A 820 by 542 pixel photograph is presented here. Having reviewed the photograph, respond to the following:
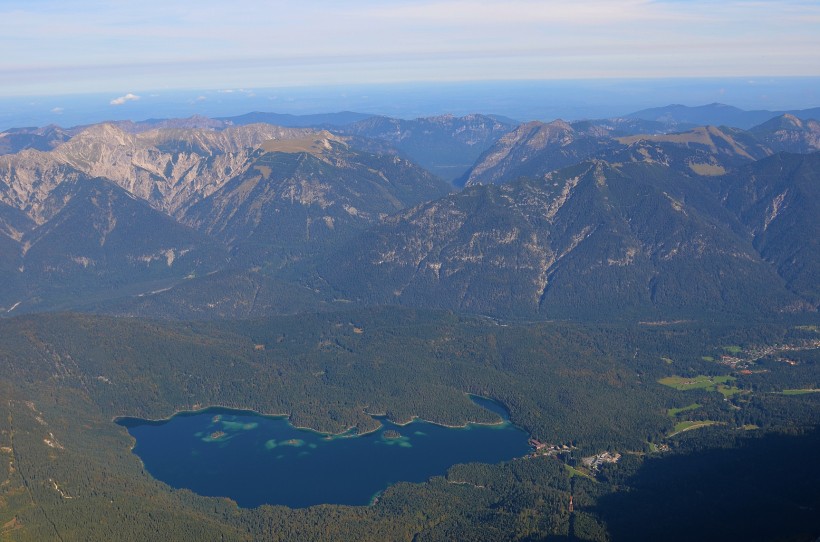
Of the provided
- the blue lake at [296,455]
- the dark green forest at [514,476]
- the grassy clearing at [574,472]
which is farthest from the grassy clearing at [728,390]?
the grassy clearing at [574,472]

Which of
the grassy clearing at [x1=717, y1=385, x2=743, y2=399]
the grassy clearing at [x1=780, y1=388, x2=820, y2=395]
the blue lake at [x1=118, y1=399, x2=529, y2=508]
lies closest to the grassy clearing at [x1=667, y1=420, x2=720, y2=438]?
the grassy clearing at [x1=717, y1=385, x2=743, y2=399]

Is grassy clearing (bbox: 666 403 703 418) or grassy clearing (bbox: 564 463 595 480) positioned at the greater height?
grassy clearing (bbox: 666 403 703 418)

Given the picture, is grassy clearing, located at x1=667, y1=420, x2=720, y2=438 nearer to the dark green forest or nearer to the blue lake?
the dark green forest

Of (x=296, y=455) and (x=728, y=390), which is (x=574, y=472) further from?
(x=728, y=390)

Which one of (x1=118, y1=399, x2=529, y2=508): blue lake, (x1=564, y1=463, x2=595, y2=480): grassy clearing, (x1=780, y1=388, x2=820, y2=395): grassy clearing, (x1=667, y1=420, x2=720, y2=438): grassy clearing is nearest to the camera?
(x1=564, y1=463, x2=595, y2=480): grassy clearing

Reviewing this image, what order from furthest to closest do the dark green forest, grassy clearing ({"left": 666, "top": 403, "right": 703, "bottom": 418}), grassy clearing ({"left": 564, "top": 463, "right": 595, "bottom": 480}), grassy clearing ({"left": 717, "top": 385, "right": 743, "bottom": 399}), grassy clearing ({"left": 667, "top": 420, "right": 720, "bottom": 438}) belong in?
1. grassy clearing ({"left": 717, "top": 385, "right": 743, "bottom": 399})
2. grassy clearing ({"left": 666, "top": 403, "right": 703, "bottom": 418})
3. grassy clearing ({"left": 667, "top": 420, "right": 720, "bottom": 438})
4. grassy clearing ({"left": 564, "top": 463, "right": 595, "bottom": 480})
5. the dark green forest

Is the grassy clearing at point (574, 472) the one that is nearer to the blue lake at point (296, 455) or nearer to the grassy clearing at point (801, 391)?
the blue lake at point (296, 455)

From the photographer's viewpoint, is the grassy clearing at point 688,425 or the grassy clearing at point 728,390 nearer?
the grassy clearing at point 688,425

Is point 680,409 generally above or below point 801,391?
below

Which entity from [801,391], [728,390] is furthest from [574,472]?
[801,391]
